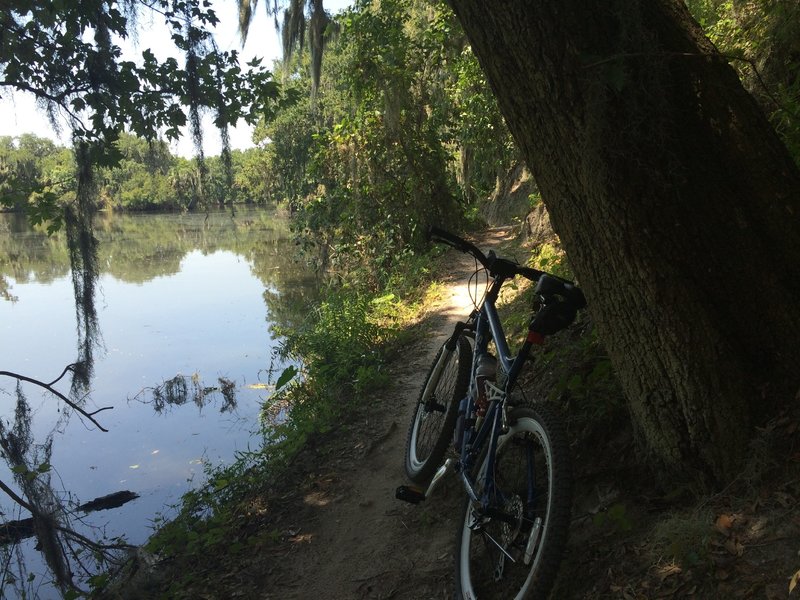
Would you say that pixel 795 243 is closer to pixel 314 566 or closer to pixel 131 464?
pixel 314 566

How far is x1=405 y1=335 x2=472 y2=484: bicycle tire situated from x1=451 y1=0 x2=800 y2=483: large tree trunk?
4.29ft

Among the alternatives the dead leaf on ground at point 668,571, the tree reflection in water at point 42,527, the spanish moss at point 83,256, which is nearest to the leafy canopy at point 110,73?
the spanish moss at point 83,256

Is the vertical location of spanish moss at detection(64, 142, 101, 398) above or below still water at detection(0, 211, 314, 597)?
above

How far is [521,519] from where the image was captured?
217 centimetres

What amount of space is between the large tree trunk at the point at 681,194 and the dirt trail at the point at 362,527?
143cm

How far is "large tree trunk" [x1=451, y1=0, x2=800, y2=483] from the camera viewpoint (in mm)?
2045

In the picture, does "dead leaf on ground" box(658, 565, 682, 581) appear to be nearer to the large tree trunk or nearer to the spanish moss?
the large tree trunk

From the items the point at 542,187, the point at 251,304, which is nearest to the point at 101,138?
the point at 542,187

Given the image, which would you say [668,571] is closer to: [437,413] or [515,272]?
[515,272]

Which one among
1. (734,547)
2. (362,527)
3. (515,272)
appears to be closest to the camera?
(734,547)

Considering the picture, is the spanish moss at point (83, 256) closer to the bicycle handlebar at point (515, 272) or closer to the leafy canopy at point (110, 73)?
the leafy canopy at point (110, 73)

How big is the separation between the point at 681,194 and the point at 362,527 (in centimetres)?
257

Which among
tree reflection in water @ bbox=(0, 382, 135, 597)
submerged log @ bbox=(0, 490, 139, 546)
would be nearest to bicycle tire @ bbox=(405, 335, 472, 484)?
tree reflection in water @ bbox=(0, 382, 135, 597)

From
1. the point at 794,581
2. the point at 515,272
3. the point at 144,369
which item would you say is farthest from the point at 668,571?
the point at 144,369
